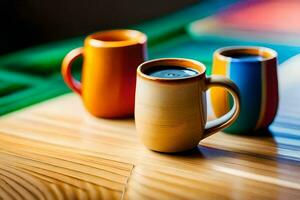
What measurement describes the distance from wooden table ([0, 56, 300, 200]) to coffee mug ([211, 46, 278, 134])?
3 cm

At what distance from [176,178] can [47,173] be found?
16cm

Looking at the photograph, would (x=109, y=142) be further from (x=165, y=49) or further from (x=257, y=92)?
(x=165, y=49)

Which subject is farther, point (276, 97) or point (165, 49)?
point (165, 49)

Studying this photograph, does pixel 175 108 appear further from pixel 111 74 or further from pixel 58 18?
pixel 58 18

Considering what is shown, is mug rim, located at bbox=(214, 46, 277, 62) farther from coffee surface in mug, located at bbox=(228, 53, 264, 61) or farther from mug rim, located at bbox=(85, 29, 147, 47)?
mug rim, located at bbox=(85, 29, 147, 47)

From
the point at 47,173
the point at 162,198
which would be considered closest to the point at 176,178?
the point at 162,198

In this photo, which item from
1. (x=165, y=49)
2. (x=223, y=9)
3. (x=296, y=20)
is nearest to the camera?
(x=165, y=49)

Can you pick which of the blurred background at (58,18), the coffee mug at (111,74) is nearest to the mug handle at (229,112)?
the coffee mug at (111,74)

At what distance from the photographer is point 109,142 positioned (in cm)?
64

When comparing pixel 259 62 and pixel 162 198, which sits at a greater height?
pixel 259 62

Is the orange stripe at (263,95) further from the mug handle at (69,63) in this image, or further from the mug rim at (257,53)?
the mug handle at (69,63)

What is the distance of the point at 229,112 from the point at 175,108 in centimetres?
9

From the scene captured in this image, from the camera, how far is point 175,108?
0.57 m

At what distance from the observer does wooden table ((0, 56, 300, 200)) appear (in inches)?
20.4
